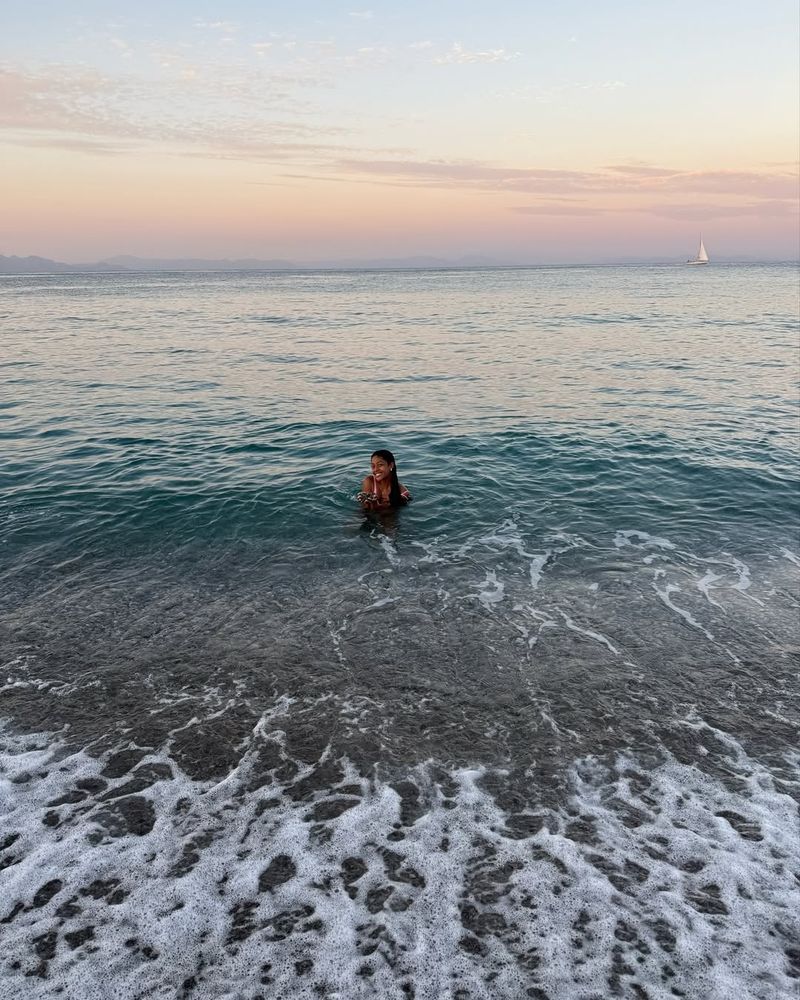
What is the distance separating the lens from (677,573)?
12070 mm

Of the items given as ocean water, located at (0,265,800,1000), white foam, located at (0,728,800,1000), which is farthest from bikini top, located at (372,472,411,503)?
white foam, located at (0,728,800,1000)

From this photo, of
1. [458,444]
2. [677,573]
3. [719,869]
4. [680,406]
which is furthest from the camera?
[680,406]

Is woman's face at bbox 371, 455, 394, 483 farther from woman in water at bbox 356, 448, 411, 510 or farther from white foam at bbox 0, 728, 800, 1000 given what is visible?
white foam at bbox 0, 728, 800, 1000

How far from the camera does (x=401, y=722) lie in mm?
8000

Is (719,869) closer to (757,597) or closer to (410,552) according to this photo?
(757,597)

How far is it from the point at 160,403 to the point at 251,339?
21609 millimetres

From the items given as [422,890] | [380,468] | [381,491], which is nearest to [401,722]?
[422,890]

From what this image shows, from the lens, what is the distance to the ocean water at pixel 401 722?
536 cm

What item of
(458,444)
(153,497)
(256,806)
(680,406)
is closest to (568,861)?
(256,806)

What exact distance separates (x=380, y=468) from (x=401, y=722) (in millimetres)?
7069

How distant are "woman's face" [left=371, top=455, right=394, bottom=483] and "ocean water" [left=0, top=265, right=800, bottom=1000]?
1083mm

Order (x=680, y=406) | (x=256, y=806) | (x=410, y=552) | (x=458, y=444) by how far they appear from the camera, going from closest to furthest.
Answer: (x=256, y=806) < (x=410, y=552) < (x=458, y=444) < (x=680, y=406)

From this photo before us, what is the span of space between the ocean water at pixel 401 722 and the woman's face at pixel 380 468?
3.55 ft

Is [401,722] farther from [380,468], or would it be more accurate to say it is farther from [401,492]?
[401,492]
